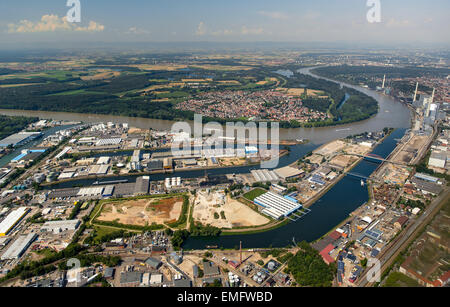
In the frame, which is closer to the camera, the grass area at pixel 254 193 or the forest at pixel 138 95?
the grass area at pixel 254 193

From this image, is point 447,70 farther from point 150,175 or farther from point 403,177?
point 150,175

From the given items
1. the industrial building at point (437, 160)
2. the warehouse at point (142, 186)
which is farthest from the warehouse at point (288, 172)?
the industrial building at point (437, 160)

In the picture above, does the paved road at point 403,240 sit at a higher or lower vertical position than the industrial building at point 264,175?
lower

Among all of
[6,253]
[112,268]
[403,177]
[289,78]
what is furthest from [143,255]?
[289,78]

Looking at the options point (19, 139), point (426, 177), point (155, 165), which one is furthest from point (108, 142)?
point (426, 177)

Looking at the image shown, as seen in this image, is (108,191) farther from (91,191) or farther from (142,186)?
(142,186)

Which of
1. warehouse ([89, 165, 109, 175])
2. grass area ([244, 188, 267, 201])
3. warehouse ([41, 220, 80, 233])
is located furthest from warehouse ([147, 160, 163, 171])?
grass area ([244, 188, 267, 201])

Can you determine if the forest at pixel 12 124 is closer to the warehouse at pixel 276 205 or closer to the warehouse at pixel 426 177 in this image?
the warehouse at pixel 276 205
